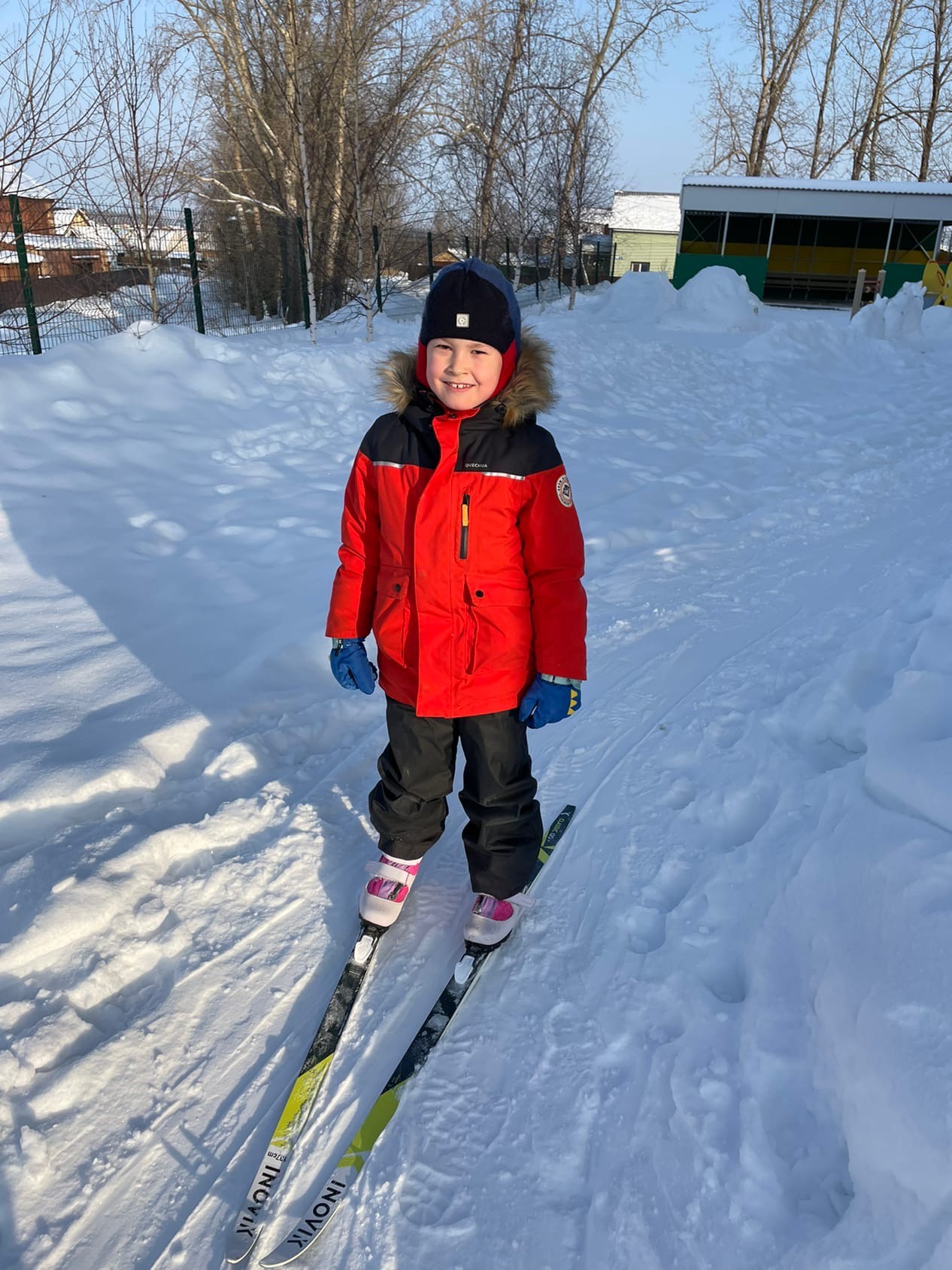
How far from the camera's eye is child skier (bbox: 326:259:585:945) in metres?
2.01

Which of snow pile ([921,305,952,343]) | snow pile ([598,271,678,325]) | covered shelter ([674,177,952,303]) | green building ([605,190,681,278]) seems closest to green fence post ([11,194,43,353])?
snow pile ([598,271,678,325])

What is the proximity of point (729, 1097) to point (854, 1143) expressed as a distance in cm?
27

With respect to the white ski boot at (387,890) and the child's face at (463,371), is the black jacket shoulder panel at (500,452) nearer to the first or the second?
the child's face at (463,371)

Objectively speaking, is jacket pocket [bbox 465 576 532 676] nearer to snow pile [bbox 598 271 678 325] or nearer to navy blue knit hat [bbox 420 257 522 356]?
navy blue knit hat [bbox 420 257 522 356]

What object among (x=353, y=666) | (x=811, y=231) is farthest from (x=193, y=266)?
(x=811, y=231)

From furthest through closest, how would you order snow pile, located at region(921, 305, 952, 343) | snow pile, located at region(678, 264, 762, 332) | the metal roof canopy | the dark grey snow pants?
the metal roof canopy
snow pile, located at region(678, 264, 762, 332)
snow pile, located at region(921, 305, 952, 343)
the dark grey snow pants

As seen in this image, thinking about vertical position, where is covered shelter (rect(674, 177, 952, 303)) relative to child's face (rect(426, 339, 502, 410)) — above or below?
above

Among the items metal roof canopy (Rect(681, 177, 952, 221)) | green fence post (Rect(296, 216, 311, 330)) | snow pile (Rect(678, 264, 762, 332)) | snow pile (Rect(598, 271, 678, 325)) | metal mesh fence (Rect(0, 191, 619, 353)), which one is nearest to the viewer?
metal mesh fence (Rect(0, 191, 619, 353))

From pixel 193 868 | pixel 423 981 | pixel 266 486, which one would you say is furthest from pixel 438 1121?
pixel 266 486

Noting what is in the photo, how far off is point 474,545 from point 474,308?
0.56m

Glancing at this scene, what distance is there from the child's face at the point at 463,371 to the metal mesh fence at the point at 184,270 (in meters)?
6.75

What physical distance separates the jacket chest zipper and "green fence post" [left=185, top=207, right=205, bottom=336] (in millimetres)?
8984

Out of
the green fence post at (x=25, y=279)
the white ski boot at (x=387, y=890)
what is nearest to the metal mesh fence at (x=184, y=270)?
the green fence post at (x=25, y=279)

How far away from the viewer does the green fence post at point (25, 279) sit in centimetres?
742
